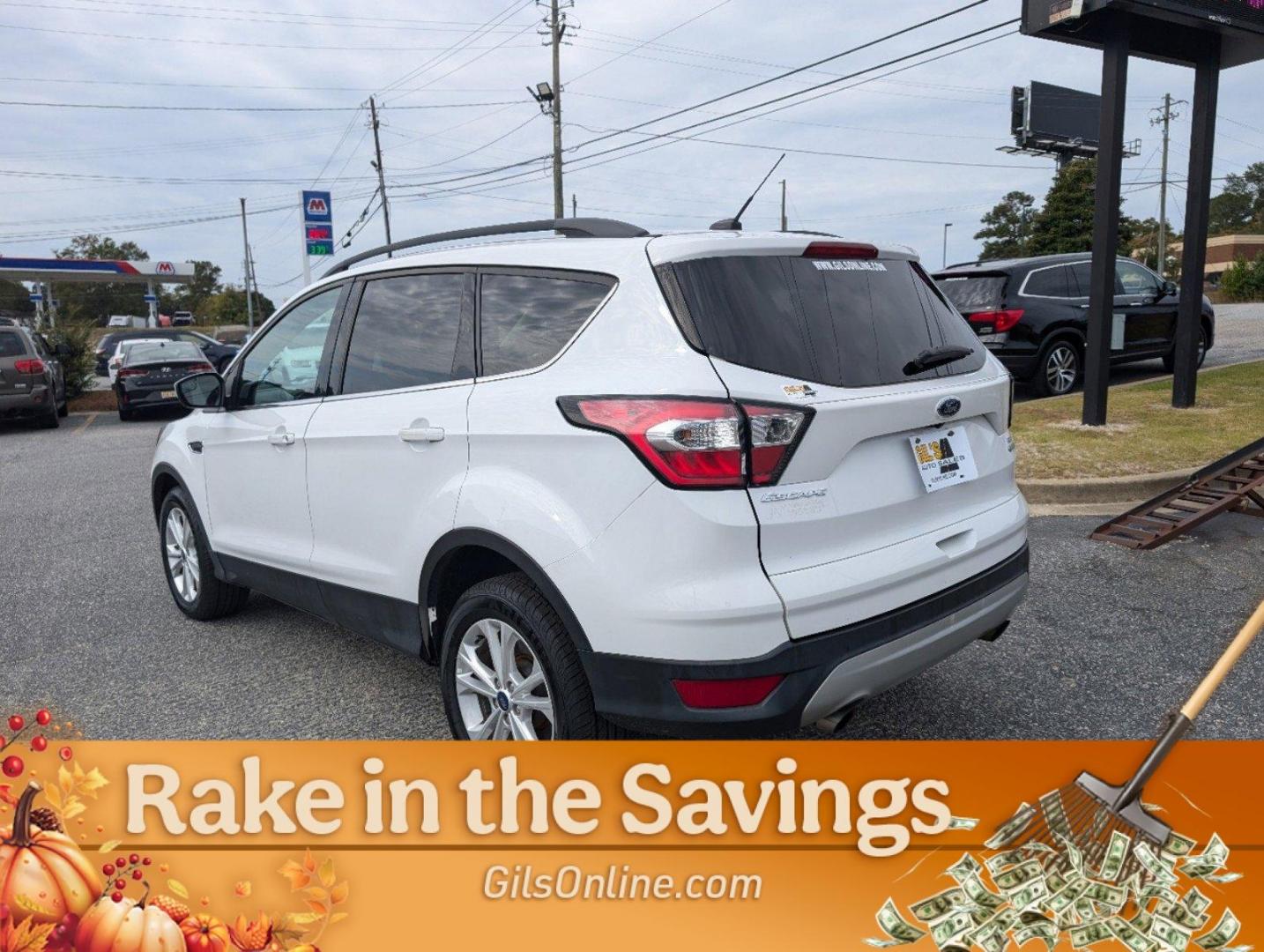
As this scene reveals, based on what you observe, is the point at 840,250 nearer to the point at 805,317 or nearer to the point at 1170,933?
the point at 805,317

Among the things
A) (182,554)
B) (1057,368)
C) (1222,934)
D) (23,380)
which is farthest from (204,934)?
(23,380)

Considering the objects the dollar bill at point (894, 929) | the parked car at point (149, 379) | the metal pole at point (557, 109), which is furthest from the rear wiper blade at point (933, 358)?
the metal pole at point (557, 109)

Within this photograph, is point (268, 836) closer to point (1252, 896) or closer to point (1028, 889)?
point (1028, 889)

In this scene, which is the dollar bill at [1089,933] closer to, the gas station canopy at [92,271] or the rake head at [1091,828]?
the rake head at [1091,828]

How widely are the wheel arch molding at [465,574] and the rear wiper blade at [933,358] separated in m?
1.22

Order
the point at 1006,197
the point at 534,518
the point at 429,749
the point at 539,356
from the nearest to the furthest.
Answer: the point at 534,518 → the point at 539,356 → the point at 429,749 → the point at 1006,197

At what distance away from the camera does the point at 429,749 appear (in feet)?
10.7

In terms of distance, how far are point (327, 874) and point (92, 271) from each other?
152 ft

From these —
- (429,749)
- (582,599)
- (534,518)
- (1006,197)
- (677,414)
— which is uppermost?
(1006,197)

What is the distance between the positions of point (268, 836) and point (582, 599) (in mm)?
980

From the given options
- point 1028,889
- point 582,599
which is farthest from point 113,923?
point 1028,889

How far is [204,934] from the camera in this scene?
89.4 inches

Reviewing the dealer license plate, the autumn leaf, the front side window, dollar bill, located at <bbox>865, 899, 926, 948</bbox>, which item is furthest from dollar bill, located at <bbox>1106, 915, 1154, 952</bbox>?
the front side window

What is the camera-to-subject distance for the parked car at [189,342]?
2078 cm
